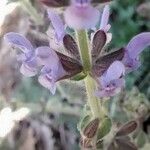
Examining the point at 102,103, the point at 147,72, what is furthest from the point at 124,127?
the point at 147,72

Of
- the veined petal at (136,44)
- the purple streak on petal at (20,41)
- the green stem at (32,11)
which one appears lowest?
the green stem at (32,11)

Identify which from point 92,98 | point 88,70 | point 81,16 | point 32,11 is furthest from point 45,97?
point 81,16

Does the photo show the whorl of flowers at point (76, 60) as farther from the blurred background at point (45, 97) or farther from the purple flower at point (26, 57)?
the blurred background at point (45, 97)

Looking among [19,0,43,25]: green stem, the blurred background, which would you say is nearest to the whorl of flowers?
the blurred background

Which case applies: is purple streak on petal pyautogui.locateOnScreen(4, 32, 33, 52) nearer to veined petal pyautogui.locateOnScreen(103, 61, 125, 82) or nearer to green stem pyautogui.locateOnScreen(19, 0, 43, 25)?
veined petal pyautogui.locateOnScreen(103, 61, 125, 82)

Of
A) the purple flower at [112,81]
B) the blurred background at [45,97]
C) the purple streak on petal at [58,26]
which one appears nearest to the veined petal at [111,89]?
the purple flower at [112,81]

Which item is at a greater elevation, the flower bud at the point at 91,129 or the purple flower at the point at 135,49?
the purple flower at the point at 135,49

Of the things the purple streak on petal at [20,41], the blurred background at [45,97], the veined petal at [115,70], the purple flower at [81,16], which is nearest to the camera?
the purple flower at [81,16]
